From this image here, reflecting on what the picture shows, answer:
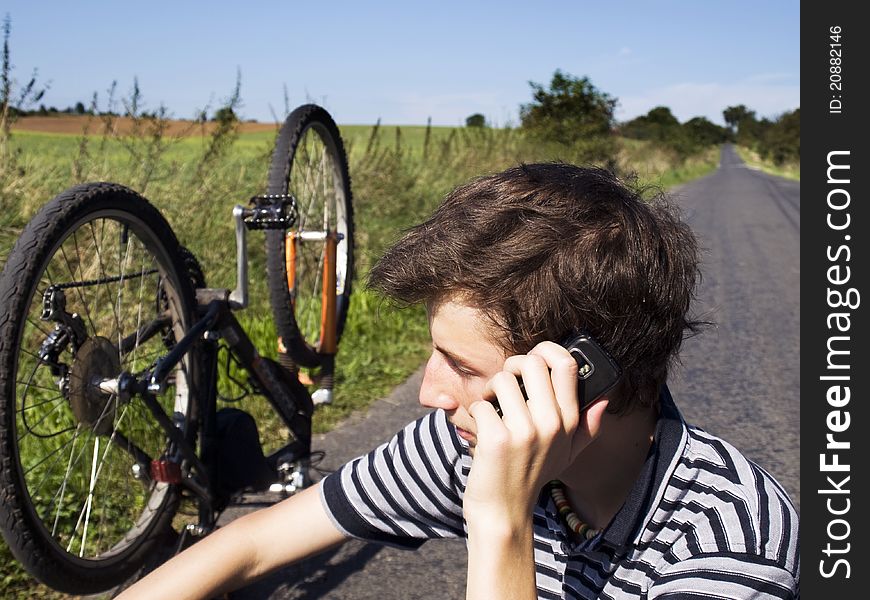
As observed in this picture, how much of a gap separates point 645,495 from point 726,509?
0.47ft

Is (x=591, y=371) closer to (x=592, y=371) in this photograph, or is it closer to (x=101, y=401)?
(x=592, y=371)

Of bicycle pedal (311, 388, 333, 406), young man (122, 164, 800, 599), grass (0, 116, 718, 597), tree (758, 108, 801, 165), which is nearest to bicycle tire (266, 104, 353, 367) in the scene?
bicycle pedal (311, 388, 333, 406)

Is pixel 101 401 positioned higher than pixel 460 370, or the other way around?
pixel 460 370

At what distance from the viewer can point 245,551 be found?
180 cm

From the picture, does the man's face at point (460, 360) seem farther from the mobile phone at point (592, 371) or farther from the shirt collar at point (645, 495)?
the shirt collar at point (645, 495)

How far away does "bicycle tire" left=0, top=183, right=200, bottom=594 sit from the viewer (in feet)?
6.86

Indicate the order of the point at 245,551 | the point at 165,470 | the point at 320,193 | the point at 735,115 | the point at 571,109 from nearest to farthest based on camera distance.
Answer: the point at 245,551
the point at 165,470
the point at 320,193
the point at 571,109
the point at 735,115

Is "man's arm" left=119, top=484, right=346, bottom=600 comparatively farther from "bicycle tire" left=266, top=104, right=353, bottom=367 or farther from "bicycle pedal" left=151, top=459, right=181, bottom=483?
"bicycle tire" left=266, top=104, right=353, bottom=367

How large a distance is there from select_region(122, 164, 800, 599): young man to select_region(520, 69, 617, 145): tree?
2074 cm

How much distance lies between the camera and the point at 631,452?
66.3 inches

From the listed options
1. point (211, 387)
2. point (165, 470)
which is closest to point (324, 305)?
point (211, 387)

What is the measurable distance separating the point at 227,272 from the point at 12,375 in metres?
4.33
